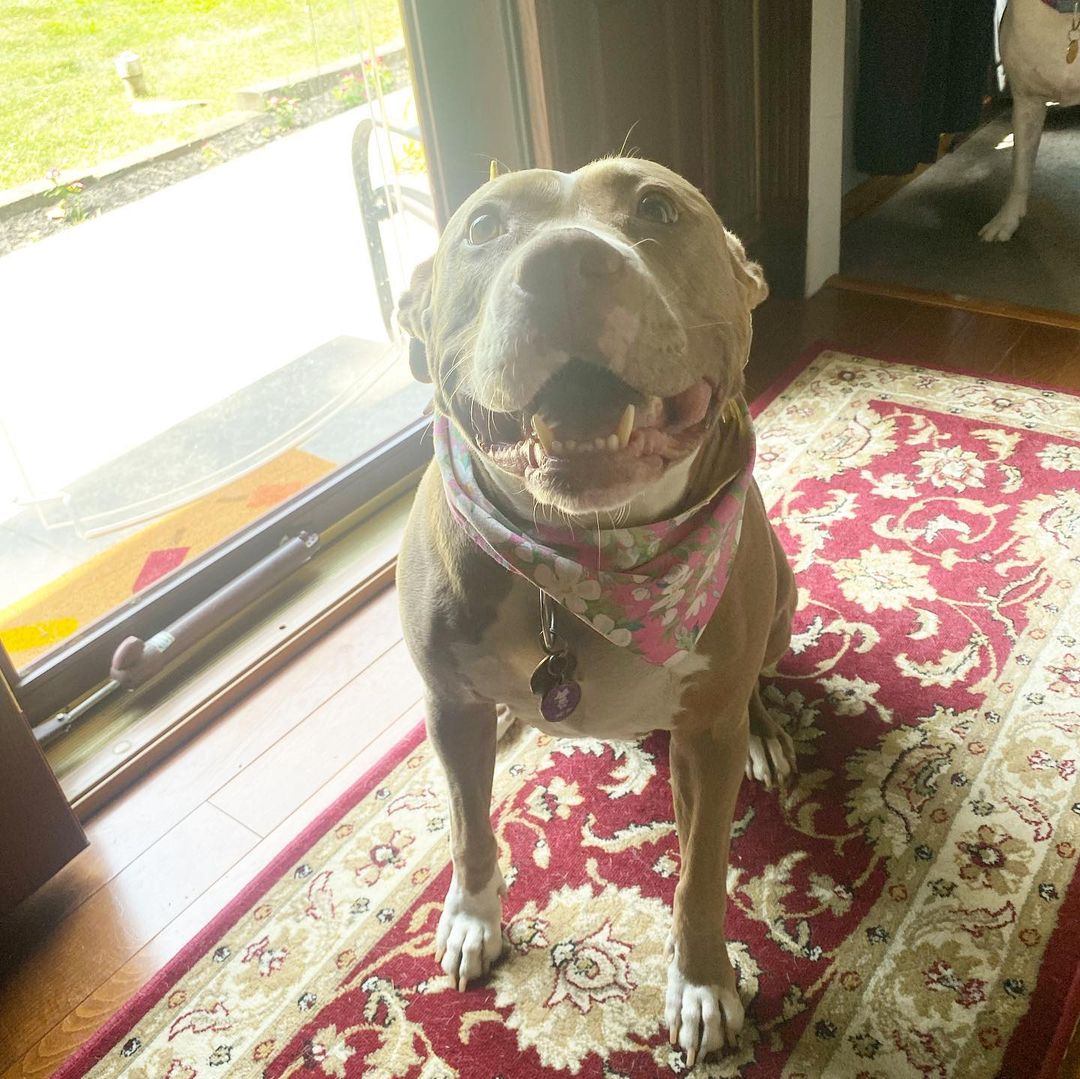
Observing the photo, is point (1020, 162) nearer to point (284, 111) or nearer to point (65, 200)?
point (284, 111)

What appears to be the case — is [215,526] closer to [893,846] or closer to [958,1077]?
[893,846]

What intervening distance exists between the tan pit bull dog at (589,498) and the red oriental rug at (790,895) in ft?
0.29

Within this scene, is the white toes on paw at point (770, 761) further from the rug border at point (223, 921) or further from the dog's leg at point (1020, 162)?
the dog's leg at point (1020, 162)

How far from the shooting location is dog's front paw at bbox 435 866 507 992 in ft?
4.48

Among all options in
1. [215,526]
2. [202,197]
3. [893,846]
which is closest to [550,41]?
[202,197]

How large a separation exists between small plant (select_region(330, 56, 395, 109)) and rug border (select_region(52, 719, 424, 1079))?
4.71ft

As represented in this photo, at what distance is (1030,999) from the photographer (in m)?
1.29

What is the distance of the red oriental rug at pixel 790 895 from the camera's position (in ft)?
4.25

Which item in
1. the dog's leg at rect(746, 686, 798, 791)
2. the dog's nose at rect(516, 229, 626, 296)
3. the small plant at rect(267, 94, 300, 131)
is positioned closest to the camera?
the dog's nose at rect(516, 229, 626, 296)

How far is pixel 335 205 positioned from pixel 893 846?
1.85 metres

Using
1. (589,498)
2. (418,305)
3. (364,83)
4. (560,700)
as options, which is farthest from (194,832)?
(364,83)

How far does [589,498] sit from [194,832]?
1075 mm

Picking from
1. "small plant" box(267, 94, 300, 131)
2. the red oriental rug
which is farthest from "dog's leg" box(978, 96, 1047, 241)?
"small plant" box(267, 94, 300, 131)

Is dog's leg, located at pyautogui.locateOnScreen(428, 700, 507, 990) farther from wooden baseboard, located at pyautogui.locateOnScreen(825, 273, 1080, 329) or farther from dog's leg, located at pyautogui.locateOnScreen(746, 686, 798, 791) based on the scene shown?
wooden baseboard, located at pyautogui.locateOnScreen(825, 273, 1080, 329)
